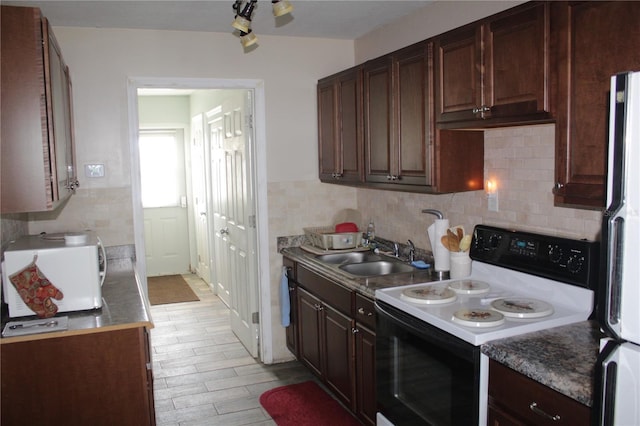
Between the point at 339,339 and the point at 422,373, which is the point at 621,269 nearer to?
the point at 422,373

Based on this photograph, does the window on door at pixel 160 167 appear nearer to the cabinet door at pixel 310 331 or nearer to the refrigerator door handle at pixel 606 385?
the cabinet door at pixel 310 331

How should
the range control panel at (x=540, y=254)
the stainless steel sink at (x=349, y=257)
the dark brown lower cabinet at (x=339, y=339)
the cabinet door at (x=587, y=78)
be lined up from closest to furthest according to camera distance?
the cabinet door at (x=587, y=78) → the range control panel at (x=540, y=254) → the dark brown lower cabinet at (x=339, y=339) → the stainless steel sink at (x=349, y=257)

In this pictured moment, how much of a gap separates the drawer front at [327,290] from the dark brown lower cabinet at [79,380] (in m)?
1.11

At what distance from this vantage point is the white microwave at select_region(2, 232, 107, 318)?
2494 millimetres

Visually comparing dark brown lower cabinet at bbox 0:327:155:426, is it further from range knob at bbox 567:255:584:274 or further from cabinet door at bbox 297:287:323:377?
range knob at bbox 567:255:584:274

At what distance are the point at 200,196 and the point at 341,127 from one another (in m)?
3.38

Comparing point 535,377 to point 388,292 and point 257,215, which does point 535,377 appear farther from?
point 257,215

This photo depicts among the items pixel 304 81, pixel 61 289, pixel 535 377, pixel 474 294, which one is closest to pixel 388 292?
pixel 474 294

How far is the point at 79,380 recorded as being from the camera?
2361 millimetres

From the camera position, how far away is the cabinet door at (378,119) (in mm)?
3174

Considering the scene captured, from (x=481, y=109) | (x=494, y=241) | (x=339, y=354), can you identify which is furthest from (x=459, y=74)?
(x=339, y=354)

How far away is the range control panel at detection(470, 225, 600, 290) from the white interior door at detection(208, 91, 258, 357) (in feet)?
6.54

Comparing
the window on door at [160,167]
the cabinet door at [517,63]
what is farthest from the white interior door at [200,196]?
the cabinet door at [517,63]

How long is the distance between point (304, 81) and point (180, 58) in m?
0.91
